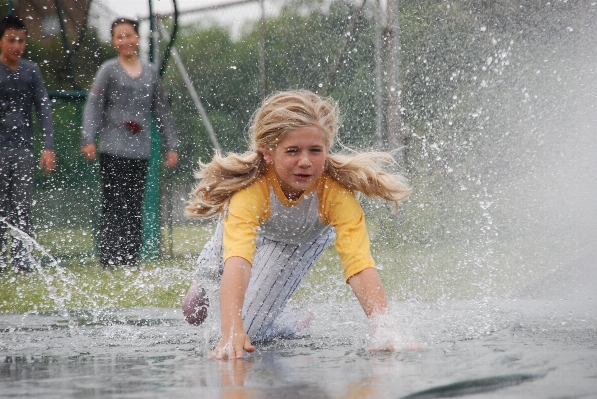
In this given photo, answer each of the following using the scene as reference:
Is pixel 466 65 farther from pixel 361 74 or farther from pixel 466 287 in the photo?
pixel 466 287

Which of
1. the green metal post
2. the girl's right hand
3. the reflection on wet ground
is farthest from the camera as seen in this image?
the green metal post

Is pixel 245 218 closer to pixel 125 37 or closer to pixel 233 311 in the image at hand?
pixel 233 311

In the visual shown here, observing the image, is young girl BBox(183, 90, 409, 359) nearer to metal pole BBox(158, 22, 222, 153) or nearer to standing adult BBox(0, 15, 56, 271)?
standing adult BBox(0, 15, 56, 271)

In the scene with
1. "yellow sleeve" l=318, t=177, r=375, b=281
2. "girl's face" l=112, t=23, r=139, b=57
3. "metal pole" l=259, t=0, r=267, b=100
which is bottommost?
"yellow sleeve" l=318, t=177, r=375, b=281

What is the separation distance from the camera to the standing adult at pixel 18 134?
5652 mm

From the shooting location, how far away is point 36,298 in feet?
15.1

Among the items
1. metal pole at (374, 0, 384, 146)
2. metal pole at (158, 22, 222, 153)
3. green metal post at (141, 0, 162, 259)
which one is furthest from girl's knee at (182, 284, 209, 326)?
metal pole at (374, 0, 384, 146)

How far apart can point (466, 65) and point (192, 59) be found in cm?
230

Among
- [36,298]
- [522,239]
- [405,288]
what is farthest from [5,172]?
[522,239]

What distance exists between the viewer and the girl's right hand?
8.11ft

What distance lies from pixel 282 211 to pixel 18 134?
130 inches

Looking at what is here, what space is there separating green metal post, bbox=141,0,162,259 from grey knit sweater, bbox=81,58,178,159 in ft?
2.45

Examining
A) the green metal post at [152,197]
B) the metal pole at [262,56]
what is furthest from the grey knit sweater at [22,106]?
the metal pole at [262,56]

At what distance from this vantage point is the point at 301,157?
2783mm
